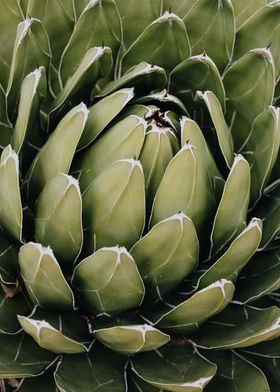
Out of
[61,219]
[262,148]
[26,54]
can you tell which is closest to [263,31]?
[262,148]

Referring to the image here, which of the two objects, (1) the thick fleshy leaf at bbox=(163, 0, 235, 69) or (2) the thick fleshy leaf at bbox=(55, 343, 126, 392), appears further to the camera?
(1) the thick fleshy leaf at bbox=(163, 0, 235, 69)

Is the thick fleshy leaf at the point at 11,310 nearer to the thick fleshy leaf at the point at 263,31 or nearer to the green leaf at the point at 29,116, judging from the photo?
the green leaf at the point at 29,116

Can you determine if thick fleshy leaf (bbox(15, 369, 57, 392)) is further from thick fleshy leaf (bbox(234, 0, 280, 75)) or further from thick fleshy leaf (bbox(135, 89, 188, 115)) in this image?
thick fleshy leaf (bbox(234, 0, 280, 75))

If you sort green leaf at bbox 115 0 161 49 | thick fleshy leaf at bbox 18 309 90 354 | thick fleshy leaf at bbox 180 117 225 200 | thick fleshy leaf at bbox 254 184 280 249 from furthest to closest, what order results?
green leaf at bbox 115 0 161 49 < thick fleshy leaf at bbox 254 184 280 249 < thick fleshy leaf at bbox 180 117 225 200 < thick fleshy leaf at bbox 18 309 90 354

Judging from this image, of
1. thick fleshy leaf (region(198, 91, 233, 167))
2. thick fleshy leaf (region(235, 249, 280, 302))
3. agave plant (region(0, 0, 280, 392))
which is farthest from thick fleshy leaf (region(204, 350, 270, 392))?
thick fleshy leaf (region(198, 91, 233, 167))

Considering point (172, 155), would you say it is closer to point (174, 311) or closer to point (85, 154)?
point (85, 154)
